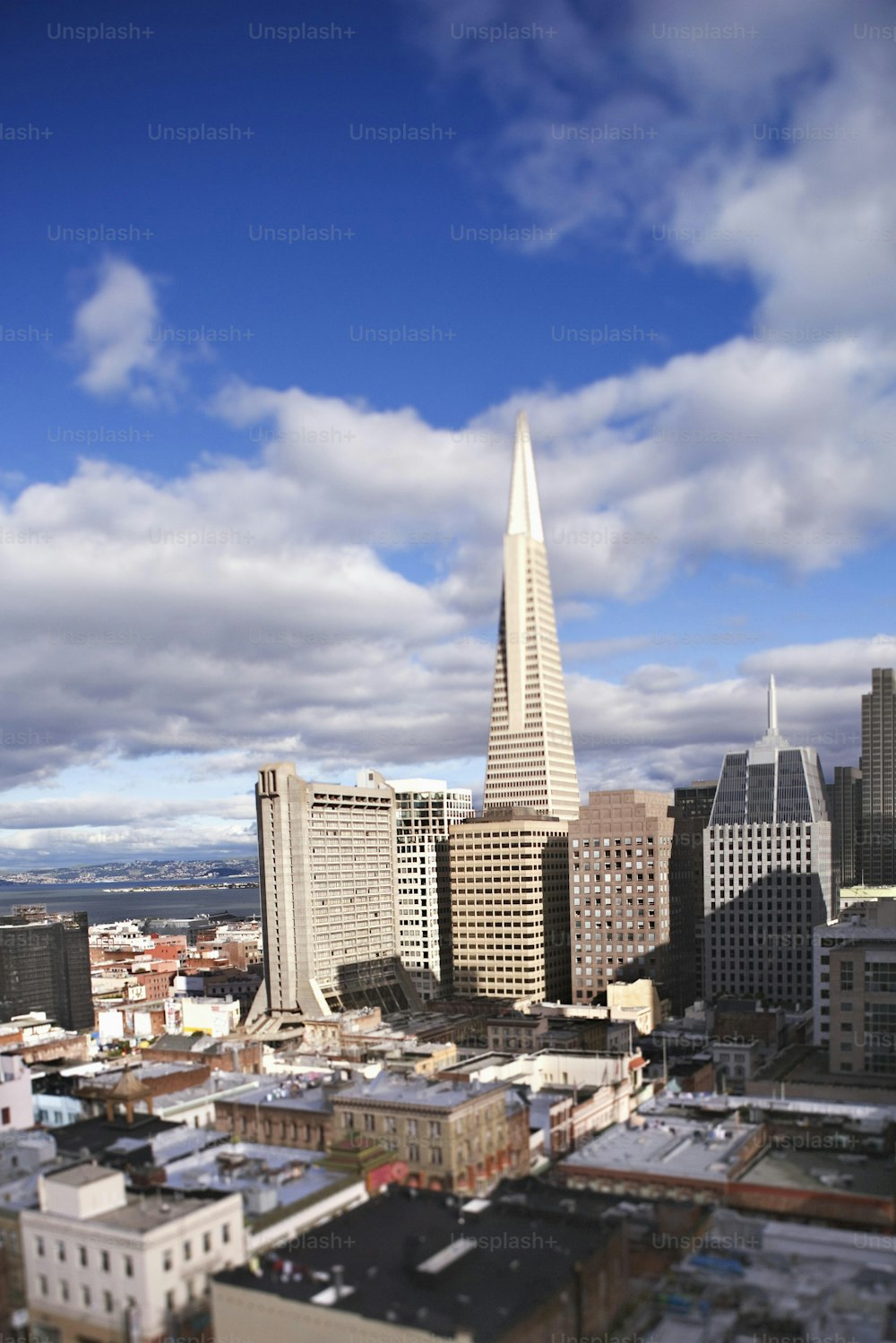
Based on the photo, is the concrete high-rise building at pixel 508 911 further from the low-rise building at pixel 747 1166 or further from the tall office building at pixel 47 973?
the low-rise building at pixel 747 1166

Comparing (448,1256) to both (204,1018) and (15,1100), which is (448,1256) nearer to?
(15,1100)

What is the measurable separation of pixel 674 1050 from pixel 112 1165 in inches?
3002

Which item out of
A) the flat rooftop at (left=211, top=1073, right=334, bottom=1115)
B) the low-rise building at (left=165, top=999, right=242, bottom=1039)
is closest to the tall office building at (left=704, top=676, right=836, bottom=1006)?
the low-rise building at (left=165, top=999, right=242, bottom=1039)

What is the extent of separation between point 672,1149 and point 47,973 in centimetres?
14361

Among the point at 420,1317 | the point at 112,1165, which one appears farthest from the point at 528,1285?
the point at 112,1165

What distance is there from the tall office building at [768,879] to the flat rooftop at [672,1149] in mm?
101891

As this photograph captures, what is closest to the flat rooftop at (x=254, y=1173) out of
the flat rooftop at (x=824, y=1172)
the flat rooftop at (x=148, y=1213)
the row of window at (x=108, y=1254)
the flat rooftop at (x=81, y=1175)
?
the flat rooftop at (x=148, y=1213)

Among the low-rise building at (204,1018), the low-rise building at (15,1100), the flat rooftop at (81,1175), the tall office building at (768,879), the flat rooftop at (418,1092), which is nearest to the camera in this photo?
the flat rooftop at (81,1175)

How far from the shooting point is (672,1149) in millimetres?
65125

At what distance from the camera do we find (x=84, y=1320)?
144 feet

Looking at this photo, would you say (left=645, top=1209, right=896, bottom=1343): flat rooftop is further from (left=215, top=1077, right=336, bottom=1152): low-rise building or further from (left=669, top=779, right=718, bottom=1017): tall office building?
(left=669, top=779, right=718, bottom=1017): tall office building

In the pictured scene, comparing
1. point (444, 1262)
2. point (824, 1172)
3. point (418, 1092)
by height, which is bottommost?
point (824, 1172)

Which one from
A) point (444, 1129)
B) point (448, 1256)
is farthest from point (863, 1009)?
point (448, 1256)

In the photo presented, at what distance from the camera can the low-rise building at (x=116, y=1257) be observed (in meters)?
42.5
